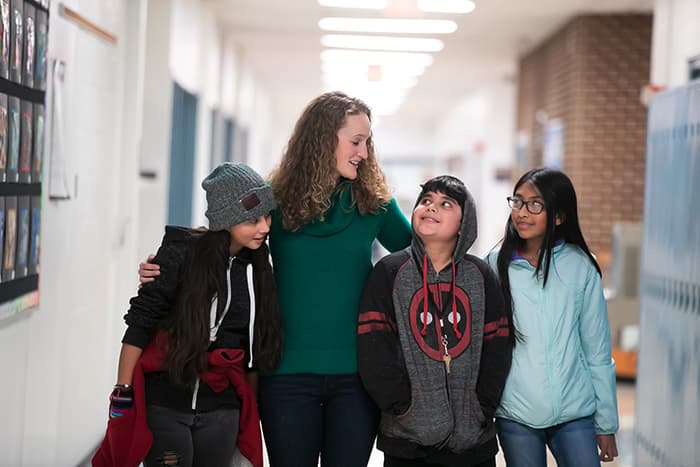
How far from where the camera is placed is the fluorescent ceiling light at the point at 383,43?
33.4 ft

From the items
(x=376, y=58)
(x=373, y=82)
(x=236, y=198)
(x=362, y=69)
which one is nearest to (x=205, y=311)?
(x=236, y=198)

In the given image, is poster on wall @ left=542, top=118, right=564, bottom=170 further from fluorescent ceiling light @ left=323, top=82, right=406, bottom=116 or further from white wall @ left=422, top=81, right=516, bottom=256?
fluorescent ceiling light @ left=323, top=82, right=406, bottom=116

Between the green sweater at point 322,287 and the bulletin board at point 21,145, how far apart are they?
976 mm

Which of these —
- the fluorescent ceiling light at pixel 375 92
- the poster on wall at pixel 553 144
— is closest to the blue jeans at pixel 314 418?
the poster on wall at pixel 553 144

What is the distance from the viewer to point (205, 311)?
2.42 meters

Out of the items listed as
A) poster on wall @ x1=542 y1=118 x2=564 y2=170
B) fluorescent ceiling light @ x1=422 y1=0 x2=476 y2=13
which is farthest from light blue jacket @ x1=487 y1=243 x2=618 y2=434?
poster on wall @ x1=542 y1=118 x2=564 y2=170

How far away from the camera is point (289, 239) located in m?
2.57

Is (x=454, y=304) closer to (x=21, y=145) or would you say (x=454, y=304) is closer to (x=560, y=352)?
(x=560, y=352)

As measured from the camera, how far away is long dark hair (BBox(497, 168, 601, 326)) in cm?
271

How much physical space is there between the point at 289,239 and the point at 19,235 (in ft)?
3.63

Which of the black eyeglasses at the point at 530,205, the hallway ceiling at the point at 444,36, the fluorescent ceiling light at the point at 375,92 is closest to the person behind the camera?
the black eyeglasses at the point at 530,205

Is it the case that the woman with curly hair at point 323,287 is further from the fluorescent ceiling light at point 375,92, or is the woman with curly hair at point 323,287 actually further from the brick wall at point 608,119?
the fluorescent ceiling light at point 375,92

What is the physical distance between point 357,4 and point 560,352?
20.5ft

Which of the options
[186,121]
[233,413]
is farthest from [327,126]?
[186,121]
